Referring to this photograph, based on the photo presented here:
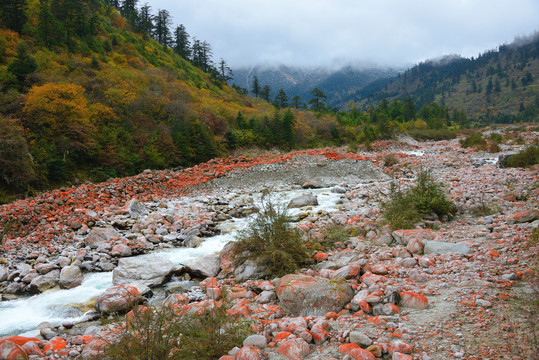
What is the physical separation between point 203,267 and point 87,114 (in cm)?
1620

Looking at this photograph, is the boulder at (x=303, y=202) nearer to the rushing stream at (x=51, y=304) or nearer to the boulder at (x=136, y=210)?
the rushing stream at (x=51, y=304)

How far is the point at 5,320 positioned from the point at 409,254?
7.42m

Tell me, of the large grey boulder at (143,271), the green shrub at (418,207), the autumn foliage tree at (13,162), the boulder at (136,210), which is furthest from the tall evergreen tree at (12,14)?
the green shrub at (418,207)

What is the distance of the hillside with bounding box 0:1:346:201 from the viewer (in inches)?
571

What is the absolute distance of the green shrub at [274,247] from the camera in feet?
17.8

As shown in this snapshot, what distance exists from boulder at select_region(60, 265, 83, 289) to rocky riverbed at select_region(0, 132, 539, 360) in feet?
0.08

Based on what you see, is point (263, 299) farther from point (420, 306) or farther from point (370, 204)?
point (370, 204)

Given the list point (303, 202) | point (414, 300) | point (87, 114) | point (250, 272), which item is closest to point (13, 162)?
point (87, 114)

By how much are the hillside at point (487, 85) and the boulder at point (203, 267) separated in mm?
95913

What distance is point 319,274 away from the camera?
5035 millimetres

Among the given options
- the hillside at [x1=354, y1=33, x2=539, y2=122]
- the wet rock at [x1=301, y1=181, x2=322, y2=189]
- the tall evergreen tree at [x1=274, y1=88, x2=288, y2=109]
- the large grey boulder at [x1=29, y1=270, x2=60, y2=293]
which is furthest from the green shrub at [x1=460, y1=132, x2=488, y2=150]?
the hillside at [x1=354, y1=33, x2=539, y2=122]

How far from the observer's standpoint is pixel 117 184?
13359mm

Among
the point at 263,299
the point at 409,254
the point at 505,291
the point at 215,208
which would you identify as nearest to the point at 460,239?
the point at 409,254

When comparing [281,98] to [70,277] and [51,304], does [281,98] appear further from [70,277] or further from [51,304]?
[51,304]
